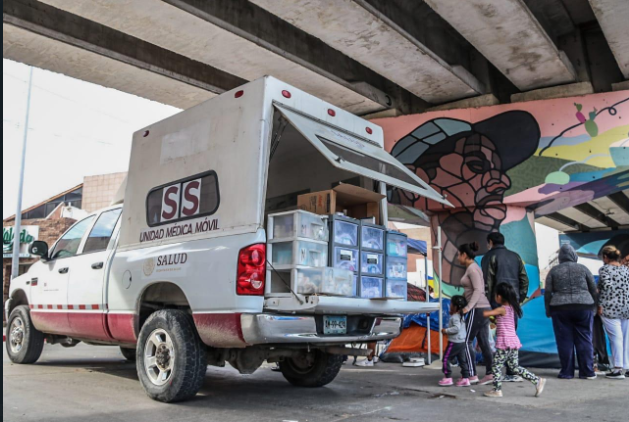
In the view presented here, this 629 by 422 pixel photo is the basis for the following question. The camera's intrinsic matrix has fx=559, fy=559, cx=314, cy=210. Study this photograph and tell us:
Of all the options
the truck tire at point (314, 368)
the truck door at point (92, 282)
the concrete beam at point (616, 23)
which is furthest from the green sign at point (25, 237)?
the concrete beam at point (616, 23)

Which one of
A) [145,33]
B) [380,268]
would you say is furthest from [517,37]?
[145,33]

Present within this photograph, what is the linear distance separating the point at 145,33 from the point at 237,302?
480 centimetres

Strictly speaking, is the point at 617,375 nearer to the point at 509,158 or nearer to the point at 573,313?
the point at 573,313

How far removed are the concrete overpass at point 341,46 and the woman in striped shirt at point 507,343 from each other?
3.87m

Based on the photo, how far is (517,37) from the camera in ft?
26.9

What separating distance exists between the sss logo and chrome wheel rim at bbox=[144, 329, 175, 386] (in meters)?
1.14

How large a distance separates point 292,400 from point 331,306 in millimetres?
1341

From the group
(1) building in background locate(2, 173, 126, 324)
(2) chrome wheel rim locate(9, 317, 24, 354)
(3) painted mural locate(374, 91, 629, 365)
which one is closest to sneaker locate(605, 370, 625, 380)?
(3) painted mural locate(374, 91, 629, 365)

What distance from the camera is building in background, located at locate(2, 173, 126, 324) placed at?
24.0 m

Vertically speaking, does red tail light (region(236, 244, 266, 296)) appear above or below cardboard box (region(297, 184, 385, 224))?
below

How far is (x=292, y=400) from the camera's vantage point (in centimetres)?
545

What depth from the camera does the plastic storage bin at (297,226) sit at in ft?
15.6

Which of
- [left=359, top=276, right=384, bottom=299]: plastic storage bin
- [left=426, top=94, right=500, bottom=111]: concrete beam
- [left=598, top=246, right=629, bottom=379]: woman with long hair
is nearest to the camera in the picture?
[left=359, top=276, right=384, bottom=299]: plastic storage bin

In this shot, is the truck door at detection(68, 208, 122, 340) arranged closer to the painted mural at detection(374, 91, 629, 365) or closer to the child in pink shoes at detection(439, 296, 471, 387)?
the child in pink shoes at detection(439, 296, 471, 387)
